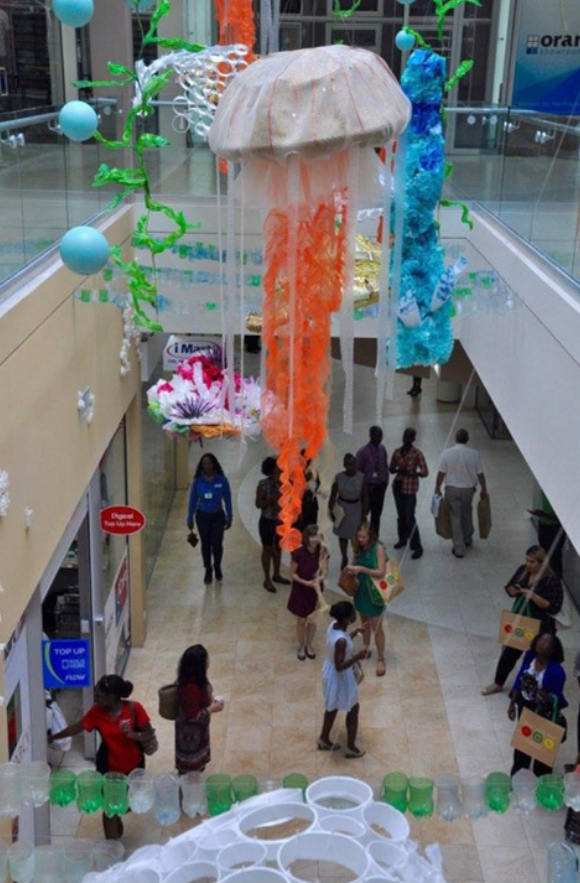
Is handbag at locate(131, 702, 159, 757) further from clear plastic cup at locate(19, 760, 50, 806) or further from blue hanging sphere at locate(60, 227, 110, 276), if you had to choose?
blue hanging sphere at locate(60, 227, 110, 276)

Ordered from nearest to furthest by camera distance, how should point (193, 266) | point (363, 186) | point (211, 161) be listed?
point (363, 186) → point (193, 266) → point (211, 161)

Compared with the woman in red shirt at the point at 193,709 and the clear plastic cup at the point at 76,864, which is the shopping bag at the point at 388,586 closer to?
the woman in red shirt at the point at 193,709

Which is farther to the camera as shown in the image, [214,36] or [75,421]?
[214,36]

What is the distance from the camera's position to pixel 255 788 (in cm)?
443

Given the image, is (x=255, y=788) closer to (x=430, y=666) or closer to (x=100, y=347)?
(x=100, y=347)

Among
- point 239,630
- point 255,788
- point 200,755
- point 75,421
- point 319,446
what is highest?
point 319,446

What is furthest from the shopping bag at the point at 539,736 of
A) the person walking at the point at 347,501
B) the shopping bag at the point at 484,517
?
the shopping bag at the point at 484,517

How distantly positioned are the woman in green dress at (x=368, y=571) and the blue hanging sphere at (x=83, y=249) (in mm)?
3464

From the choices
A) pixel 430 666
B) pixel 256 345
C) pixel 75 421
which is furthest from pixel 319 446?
pixel 256 345

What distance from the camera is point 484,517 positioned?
9883 mm

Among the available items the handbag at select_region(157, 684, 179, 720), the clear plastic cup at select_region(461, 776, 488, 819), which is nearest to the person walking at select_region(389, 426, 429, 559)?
the handbag at select_region(157, 684, 179, 720)

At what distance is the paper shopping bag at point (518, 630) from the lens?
6.49 m

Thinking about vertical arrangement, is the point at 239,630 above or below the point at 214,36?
below

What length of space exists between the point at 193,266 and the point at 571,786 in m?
4.70
